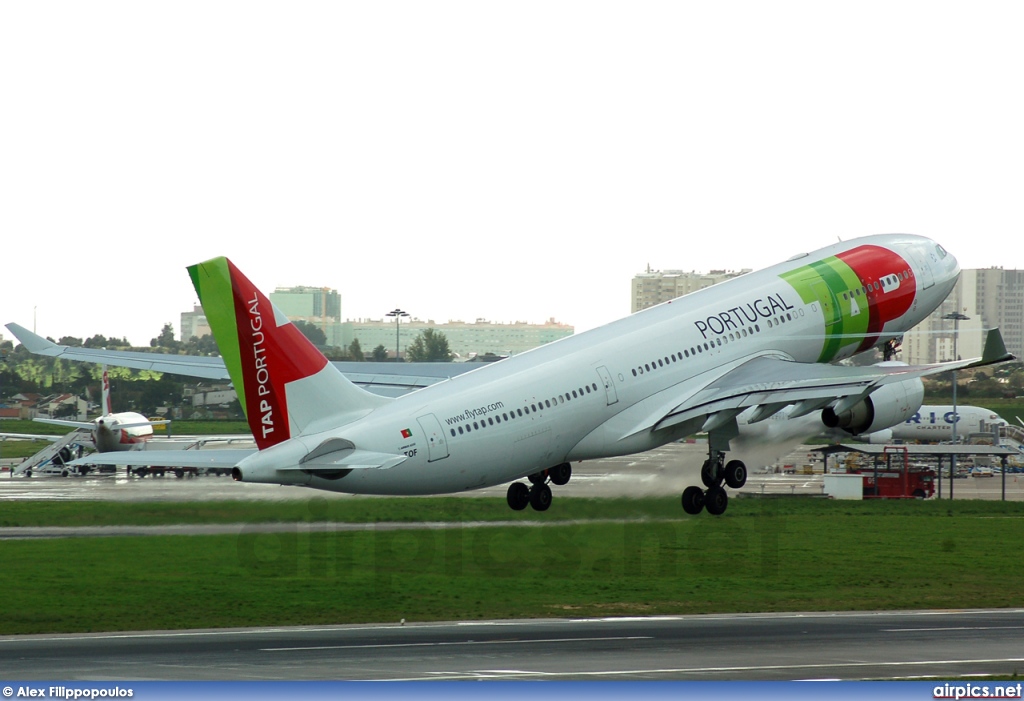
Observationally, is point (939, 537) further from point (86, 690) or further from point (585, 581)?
point (86, 690)

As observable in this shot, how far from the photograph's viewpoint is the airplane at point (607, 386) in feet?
111

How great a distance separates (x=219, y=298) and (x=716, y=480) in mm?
18342

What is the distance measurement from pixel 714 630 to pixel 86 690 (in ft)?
66.8

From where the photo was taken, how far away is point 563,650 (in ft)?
126

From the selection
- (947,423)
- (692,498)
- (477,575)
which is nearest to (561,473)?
(692,498)

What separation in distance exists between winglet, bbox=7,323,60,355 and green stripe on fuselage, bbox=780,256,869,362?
2412 cm

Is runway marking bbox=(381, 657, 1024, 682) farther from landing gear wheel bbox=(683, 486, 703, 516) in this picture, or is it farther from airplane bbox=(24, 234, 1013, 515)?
landing gear wheel bbox=(683, 486, 703, 516)

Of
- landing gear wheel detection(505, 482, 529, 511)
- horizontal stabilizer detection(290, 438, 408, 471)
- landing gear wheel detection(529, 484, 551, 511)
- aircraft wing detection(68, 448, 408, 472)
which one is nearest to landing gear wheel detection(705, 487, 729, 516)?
landing gear wheel detection(529, 484, 551, 511)

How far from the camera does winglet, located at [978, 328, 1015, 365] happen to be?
38906 millimetres

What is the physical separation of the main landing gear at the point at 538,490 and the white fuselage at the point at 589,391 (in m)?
2.04

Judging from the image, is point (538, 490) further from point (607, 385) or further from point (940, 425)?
point (940, 425)

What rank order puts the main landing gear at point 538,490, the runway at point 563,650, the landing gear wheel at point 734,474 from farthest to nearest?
the landing gear wheel at point 734,474 → the main landing gear at point 538,490 → the runway at point 563,650

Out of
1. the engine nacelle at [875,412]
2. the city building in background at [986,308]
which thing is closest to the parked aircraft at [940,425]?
the city building in background at [986,308]

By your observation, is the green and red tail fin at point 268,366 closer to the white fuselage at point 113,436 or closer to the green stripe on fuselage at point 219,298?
the green stripe on fuselage at point 219,298
